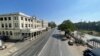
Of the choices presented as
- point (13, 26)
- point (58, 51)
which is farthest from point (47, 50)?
point (13, 26)

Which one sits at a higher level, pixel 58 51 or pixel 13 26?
pixel 13 26

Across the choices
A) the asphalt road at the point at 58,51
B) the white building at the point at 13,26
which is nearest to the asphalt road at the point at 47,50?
the asphalt road at the point at 58,51

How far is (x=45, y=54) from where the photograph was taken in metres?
29.1

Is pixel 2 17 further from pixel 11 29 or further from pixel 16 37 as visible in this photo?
pixel 16 37

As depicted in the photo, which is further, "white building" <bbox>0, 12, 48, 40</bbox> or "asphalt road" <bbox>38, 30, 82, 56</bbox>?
"white building" <bbox>0, 12, 48, 40</bbox>

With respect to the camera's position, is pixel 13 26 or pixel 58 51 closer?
pixel 58 51

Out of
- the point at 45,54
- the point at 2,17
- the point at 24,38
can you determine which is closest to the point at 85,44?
the point at 45,54

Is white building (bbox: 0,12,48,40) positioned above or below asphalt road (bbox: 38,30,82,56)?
above

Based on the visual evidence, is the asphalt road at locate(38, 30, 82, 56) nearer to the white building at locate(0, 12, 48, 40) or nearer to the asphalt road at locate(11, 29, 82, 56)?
the asphalt road at locate(11, 29, 82, 56)

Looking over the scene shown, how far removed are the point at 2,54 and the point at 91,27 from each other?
487 ft

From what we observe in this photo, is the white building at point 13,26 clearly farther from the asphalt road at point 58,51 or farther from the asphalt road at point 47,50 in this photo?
the asphalt road at point 58,51

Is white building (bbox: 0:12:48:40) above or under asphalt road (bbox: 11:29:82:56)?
above

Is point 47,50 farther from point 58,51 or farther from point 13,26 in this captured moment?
point 13,26

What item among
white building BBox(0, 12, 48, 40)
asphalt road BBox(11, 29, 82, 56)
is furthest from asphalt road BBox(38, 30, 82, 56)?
white building BBox(0, 12, 48, 40)
